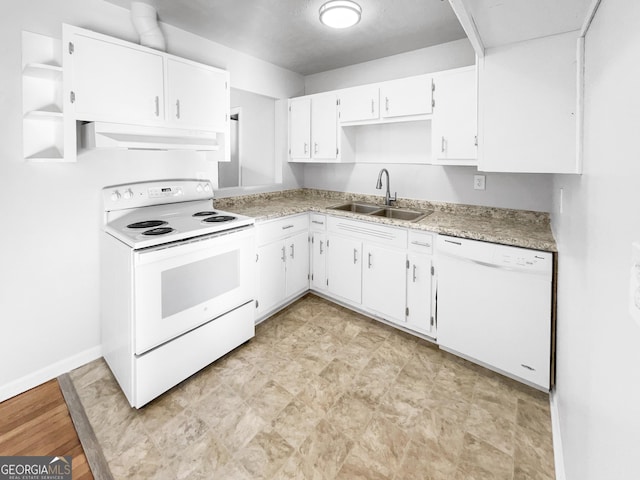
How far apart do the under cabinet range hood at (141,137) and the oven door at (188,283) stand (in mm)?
734

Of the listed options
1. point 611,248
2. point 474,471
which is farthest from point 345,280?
point 611,248

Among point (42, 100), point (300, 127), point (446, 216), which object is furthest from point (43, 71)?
point (446, 216)

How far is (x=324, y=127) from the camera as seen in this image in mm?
3377

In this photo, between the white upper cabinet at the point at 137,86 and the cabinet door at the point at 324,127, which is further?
the cabinet door at the point at 324,127

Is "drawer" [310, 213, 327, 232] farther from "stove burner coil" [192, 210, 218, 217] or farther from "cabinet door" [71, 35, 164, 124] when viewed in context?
"cabinet door" [71, 35, 164, 124]

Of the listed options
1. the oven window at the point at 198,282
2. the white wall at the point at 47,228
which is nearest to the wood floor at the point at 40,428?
the white wall at the point at 47,228

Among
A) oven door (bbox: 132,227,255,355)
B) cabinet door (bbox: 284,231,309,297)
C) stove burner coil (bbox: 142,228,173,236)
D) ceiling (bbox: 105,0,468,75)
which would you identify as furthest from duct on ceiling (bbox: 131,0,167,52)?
cabinet door (bbox: 284,231,309,297)

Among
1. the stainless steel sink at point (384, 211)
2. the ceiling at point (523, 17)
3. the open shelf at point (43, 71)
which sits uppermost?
the open shelf at point (43, 71)

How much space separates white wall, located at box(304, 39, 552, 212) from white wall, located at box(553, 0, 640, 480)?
1327 mm

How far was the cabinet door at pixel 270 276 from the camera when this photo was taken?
2811mm

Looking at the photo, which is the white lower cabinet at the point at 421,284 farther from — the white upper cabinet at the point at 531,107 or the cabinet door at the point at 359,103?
the cabinet door at the point at 359,103

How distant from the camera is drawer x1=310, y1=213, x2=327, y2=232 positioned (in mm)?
3151

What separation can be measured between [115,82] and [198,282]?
136cm

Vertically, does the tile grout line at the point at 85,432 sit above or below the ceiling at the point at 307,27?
below
